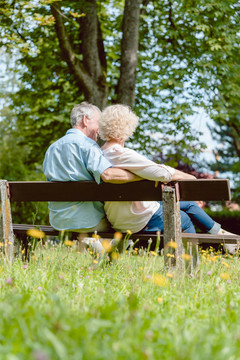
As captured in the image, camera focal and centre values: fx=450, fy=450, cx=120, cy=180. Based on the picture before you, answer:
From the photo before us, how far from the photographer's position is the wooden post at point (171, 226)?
3.71 m

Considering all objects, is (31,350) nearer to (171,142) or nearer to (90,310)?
(90,310)

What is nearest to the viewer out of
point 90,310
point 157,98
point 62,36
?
point 90,310

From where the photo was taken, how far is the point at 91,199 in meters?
4.04

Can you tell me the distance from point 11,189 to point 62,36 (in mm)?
5625

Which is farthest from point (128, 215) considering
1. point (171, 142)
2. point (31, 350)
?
point (171, 142)

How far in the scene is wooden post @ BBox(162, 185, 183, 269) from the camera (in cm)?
371

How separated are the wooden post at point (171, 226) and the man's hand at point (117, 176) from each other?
1.07 ft

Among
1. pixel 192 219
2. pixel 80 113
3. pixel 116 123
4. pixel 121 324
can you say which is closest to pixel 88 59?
pixel 80 113

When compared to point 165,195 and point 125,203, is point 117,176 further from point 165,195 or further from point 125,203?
point 165,195

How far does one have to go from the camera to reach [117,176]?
153 inches

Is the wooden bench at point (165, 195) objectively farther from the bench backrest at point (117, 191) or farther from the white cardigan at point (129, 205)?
the white cardigan at point (129, 205)

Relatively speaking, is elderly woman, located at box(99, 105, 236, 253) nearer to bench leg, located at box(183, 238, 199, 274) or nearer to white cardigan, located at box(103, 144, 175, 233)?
white cardigan, located at box(103, 144, 175, 233)

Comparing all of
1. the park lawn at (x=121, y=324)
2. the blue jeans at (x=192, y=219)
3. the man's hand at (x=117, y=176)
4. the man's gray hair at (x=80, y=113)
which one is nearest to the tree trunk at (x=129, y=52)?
the man's gray hair at (x=80, y=113)

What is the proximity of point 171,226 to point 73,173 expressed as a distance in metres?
1.07
